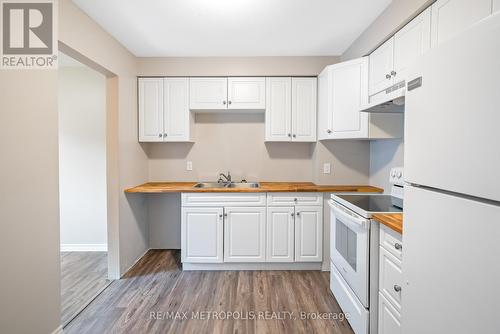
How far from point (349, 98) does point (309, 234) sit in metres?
1.50

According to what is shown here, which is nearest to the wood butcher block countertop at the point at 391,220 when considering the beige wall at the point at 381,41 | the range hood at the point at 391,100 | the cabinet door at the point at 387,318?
the cabinet door at the point at 387,318

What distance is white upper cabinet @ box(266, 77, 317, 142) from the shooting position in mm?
2881

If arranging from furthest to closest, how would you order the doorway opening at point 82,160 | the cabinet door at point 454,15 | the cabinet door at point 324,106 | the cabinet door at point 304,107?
1. the doorway opening at point 82,160
2. the cabinet door at point 304,107
3. the cabinet door at point 324,106
4. the cabinet door at point 454,15

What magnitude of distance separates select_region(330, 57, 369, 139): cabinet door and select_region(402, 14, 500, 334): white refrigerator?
1442mm

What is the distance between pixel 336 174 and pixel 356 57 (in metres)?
1.28

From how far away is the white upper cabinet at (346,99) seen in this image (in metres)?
2.35

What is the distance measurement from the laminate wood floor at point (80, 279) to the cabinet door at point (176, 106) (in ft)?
5.43

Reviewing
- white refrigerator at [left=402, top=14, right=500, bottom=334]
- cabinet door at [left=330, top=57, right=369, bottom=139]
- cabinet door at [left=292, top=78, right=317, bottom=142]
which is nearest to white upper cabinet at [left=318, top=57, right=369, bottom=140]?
cabinet door at [left=330, top=57, right=369, bottom=139]

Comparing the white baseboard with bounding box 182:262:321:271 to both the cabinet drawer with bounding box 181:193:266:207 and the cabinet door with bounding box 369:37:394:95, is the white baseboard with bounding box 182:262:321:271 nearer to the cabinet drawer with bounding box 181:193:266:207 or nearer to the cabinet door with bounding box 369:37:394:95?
the cabinet drawer with bounding box 181:193:266:207

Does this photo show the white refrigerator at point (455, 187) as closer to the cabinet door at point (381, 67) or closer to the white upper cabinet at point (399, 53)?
the white upper cabinet at point (399, 53)

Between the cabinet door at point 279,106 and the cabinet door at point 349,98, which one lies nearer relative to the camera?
the cabinet door at point 349,98

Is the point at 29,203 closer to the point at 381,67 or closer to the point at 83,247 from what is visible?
the point at 83,247

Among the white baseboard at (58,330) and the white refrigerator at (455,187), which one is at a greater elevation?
the white refrigerator at (455,187)

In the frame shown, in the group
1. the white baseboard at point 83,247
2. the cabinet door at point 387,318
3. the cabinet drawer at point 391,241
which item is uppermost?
the cabinet drawer at point 391,241
